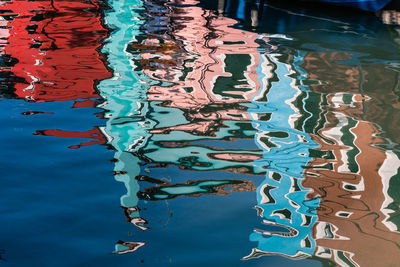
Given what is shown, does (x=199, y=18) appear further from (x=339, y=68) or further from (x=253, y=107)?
(x=253, y=107)

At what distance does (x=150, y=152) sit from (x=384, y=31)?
558 centimetres

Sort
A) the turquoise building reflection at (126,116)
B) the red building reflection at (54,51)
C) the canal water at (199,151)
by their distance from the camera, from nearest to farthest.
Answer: the canal water at (199,151) < the turquoise building reflection at (126,116) < the red building reflection at (54,51)

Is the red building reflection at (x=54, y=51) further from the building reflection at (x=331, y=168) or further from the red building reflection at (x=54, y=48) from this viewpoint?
the building reflection at (x=331, y=168)

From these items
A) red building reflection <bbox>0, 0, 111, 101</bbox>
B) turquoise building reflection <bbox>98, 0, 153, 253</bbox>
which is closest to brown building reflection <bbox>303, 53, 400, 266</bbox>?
turquoise building reflection <bbox>98, 0, 153, 253</bbox>

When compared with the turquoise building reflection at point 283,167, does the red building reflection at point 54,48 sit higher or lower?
higher

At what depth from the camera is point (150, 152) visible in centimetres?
333

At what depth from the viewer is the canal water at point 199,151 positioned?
233 cm

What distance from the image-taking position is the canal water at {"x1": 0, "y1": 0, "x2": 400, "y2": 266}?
2332 millimetres

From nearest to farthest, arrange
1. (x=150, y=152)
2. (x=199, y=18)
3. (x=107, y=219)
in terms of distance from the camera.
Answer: (x=107, y=219), (x=150, y=152), (x=199, y=18)

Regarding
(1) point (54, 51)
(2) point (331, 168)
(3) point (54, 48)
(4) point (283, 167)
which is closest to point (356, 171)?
(2) point (331, 168)

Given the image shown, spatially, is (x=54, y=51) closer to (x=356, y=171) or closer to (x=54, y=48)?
(x=54, y=48)

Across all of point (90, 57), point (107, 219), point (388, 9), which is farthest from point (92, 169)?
point (388, 9)

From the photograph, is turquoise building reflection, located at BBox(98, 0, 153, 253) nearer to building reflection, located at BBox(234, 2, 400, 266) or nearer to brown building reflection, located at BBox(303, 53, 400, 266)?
building reflection, located at BBox(234, 2, 400, 266)

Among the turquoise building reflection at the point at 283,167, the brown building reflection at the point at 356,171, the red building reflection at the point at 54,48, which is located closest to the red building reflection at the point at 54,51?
the red building reflection at the point at 54,48
